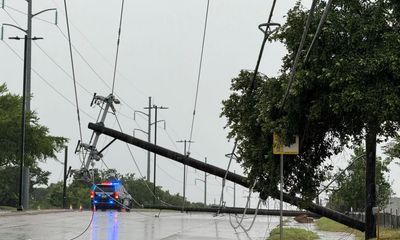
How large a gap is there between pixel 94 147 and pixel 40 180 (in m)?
87.1

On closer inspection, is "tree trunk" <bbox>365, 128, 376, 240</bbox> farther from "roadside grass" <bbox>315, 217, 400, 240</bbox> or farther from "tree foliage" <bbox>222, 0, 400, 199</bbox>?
"tree foliage" <bbox>222, 0, 400, 199</bbox>

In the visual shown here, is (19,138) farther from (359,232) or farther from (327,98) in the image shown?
(327,98)

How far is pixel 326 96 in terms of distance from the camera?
35.6ft

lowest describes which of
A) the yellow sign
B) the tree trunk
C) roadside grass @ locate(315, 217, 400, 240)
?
roadside grass @ locate(315, 217, 400, 240)

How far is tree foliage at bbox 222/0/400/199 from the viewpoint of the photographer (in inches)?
407

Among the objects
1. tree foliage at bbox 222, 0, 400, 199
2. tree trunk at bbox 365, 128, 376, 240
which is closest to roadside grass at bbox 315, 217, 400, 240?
tree trunk at bbox 365, 128, 376, 240

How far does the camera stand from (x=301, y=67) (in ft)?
36.0

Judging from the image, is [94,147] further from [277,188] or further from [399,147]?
[399,147]

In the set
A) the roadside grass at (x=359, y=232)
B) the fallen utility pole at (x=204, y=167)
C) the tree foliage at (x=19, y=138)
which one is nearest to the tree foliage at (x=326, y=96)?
the fallen utility pole at (x=204, y=167)

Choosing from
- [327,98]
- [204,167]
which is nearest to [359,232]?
[204,167]

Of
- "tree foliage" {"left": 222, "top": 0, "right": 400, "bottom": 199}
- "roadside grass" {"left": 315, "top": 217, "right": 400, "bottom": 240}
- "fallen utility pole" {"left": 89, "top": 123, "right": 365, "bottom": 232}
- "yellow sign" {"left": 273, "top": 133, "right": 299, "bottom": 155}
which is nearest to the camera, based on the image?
"tree foliage" {"left": 222, "top": 0, "right": 400, "bottom": 199}

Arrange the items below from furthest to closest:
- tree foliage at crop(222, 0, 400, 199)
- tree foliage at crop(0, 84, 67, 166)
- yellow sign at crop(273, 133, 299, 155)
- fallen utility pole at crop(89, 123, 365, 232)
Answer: tree foliage at crop(0, 84, 67, 166), fallen utility pole at crop(89, 123, 365, 232), yellow sign at crop(273, 133, 299, 155), tree foliage at crop(222, 0, 400, 199)

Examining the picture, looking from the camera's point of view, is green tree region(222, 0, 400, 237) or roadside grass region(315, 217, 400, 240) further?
roadside grass region(315, 217, 400, 240)

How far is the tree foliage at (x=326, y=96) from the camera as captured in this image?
10.3 metres
